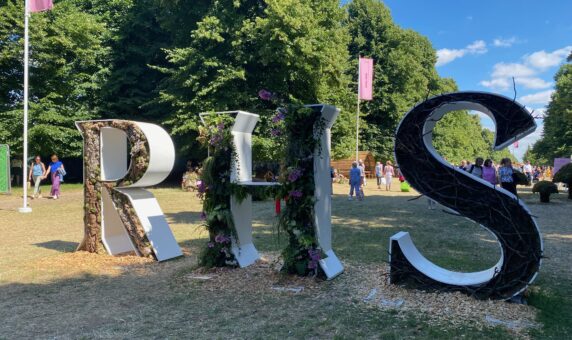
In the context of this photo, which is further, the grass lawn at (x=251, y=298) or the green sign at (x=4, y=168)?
the green sign at (x=4, y=168)

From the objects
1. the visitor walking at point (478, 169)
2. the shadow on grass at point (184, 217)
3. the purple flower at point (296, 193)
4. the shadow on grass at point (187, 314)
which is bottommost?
the shadow on grass at point (187, 314)

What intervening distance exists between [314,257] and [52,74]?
27.0 meters

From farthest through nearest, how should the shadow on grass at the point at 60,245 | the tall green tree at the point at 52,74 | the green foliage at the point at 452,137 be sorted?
the green foliage at the point at 452,137 → the tall green tree at the point at 52,74 → the shadow on grass at the point at 60,245

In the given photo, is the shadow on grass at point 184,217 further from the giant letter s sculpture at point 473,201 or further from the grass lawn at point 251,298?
the giant letter s sculpture at point 473,201

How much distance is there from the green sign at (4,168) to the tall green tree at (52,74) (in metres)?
6.22

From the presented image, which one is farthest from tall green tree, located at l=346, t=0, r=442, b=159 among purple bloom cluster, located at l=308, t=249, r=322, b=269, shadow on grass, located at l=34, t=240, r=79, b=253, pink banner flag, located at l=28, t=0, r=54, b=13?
purple bloom cluster, located at l=308, t=249, r=322, b=269

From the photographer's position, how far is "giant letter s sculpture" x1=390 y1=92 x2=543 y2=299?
5.40m

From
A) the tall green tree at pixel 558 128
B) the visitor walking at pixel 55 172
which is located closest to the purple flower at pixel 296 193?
the visitor walking at pixel 55 172

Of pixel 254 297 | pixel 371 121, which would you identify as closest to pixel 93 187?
pixel 254 297

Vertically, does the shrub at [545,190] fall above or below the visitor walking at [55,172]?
below

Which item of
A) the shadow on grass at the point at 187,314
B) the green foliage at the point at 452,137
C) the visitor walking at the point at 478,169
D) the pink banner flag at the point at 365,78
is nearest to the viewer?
the shadow on grass at the point at 187,314

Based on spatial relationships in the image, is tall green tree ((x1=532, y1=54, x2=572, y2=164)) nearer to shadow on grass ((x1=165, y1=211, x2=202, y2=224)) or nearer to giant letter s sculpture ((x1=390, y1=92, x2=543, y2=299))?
shadow on grass ((x1=165, y1=211, x2=202, y2=224))

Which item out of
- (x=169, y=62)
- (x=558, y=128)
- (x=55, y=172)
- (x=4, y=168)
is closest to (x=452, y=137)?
(x=558, y=128)

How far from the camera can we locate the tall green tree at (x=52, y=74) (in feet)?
84.2
